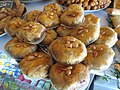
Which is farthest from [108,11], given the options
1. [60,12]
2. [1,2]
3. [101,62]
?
[1,2]

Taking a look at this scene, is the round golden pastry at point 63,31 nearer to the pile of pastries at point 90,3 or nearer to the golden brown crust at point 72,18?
the golden brown crust at point 72,18

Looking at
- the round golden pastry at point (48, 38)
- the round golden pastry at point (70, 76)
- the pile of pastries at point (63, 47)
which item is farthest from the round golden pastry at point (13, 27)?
the round golden pastry at point (70, 76)

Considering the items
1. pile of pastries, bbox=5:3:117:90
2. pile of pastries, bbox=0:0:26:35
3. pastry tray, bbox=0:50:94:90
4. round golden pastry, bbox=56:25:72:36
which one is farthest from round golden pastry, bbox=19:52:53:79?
pile of pastries, bbox=0:0:26:35

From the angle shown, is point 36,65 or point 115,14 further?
point 115,14

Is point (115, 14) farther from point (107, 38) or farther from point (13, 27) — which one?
point (13, 27)

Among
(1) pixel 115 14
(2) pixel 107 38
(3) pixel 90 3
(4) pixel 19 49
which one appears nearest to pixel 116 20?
(1) pixel 115 14

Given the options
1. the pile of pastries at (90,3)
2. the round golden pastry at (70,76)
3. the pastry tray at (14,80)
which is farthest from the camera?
the pile of pastries at (90,3)

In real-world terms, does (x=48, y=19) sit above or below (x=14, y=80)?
above
